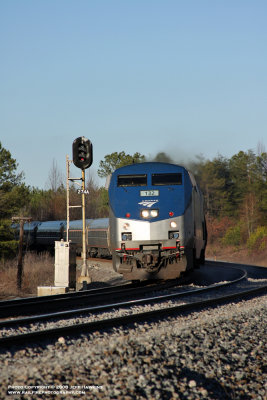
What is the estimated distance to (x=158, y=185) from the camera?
1524 cm

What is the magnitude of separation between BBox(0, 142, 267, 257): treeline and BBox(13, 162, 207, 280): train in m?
31.5

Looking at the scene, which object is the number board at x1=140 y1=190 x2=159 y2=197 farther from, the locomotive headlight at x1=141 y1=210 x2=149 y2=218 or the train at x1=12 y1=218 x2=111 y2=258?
the train at x1=12 y1=218 x2=111 y2=258

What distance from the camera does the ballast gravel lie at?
478 centimetres

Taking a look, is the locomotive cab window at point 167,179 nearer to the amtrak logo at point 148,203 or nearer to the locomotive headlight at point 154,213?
the amtrak logo at point 148,203

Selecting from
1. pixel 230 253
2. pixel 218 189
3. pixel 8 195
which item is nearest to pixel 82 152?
pixel 8 195

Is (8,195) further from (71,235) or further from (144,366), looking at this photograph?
(144,366)

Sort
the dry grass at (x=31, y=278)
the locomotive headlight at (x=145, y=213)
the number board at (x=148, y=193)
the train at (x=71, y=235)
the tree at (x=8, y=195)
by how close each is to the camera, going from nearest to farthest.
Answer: the locomotive headlight at (x=145, y=213)
the number board at (x=148, y=193)
the dry grass at (x=31, y=278)
the train at (x=71, y=235)
the tree at (x=8, y=195)

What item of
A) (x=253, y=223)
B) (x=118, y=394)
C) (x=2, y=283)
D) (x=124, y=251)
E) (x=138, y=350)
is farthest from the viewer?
(x=253, y=223)

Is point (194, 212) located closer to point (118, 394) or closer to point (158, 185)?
point (158, 185)

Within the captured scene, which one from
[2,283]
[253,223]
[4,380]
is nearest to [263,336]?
[4,380]

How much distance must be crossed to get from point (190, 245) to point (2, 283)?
16375 mm

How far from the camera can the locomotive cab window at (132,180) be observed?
1533 cm

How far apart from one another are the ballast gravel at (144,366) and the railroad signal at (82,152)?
9.12 m

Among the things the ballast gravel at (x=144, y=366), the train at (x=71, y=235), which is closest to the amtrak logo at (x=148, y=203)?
the train at (x=71, y=235)
